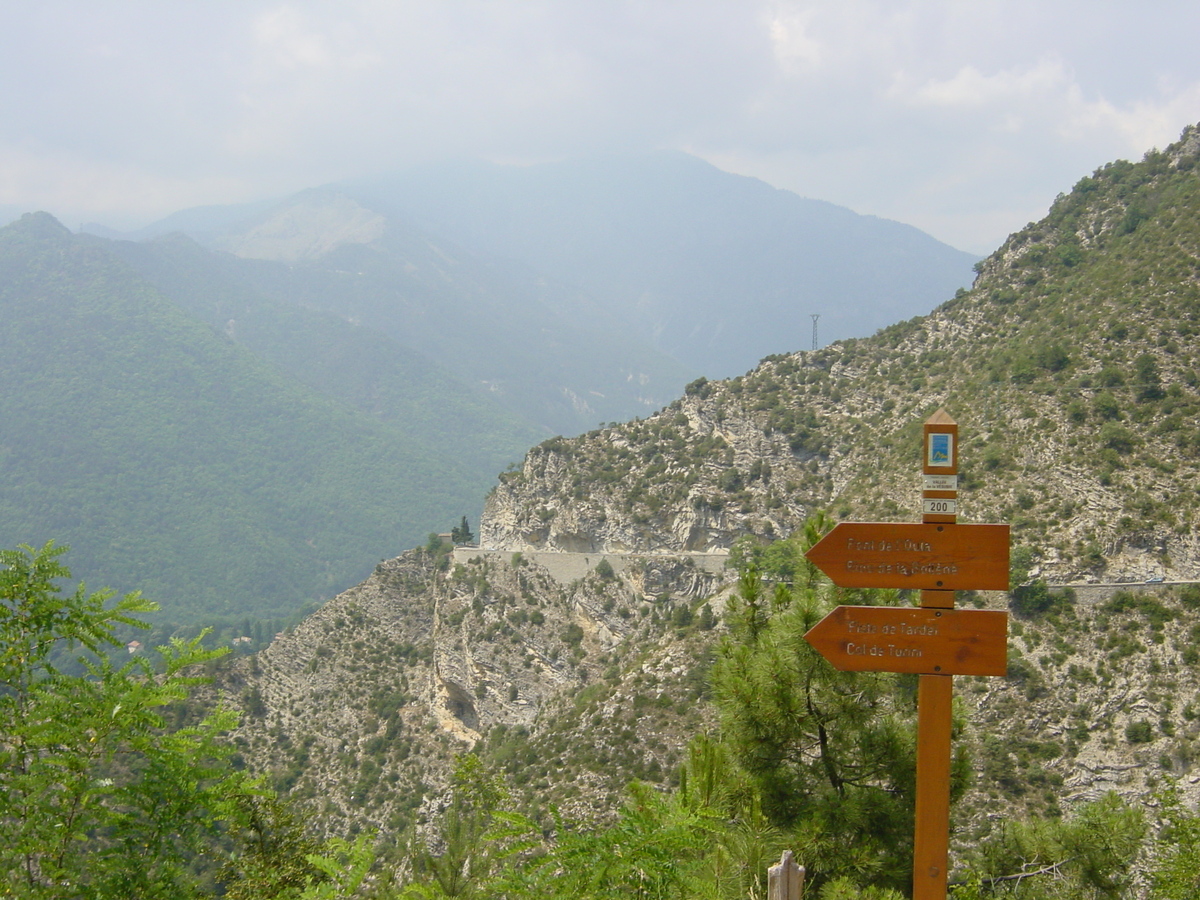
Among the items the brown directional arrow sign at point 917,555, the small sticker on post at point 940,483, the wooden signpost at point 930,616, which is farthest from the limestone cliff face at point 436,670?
the small sticker on post at point 940,483

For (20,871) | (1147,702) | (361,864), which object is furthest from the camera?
(1147,702)

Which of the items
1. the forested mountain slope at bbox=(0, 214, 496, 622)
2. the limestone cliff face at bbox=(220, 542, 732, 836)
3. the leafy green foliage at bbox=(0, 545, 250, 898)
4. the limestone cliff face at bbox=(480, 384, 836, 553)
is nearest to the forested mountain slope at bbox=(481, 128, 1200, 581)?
the limestone cliff face at bbox=(480, 384, 836, 553)

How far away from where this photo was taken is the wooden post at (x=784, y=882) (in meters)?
4.43

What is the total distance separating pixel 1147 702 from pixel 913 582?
2076 cm

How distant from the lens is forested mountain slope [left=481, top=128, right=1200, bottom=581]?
25.7 metres

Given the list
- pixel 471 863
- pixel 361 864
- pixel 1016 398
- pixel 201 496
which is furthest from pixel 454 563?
pixel 201 496

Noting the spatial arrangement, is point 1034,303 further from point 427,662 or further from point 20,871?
point 20,871

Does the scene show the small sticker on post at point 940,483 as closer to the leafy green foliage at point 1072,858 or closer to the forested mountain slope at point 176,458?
the leafy green foliage at point 1072,858

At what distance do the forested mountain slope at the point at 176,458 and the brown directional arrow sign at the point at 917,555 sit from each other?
362 ft

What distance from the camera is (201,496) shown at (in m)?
128

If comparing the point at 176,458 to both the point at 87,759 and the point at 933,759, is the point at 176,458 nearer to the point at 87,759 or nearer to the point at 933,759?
the point at 87,759

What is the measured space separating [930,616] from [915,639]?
0.17 meters

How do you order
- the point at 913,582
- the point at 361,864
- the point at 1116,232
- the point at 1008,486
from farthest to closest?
the point at 1116,232
the point at 1008,486
the point at 361,864
the point at 913,582

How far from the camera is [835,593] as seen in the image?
7820mm
